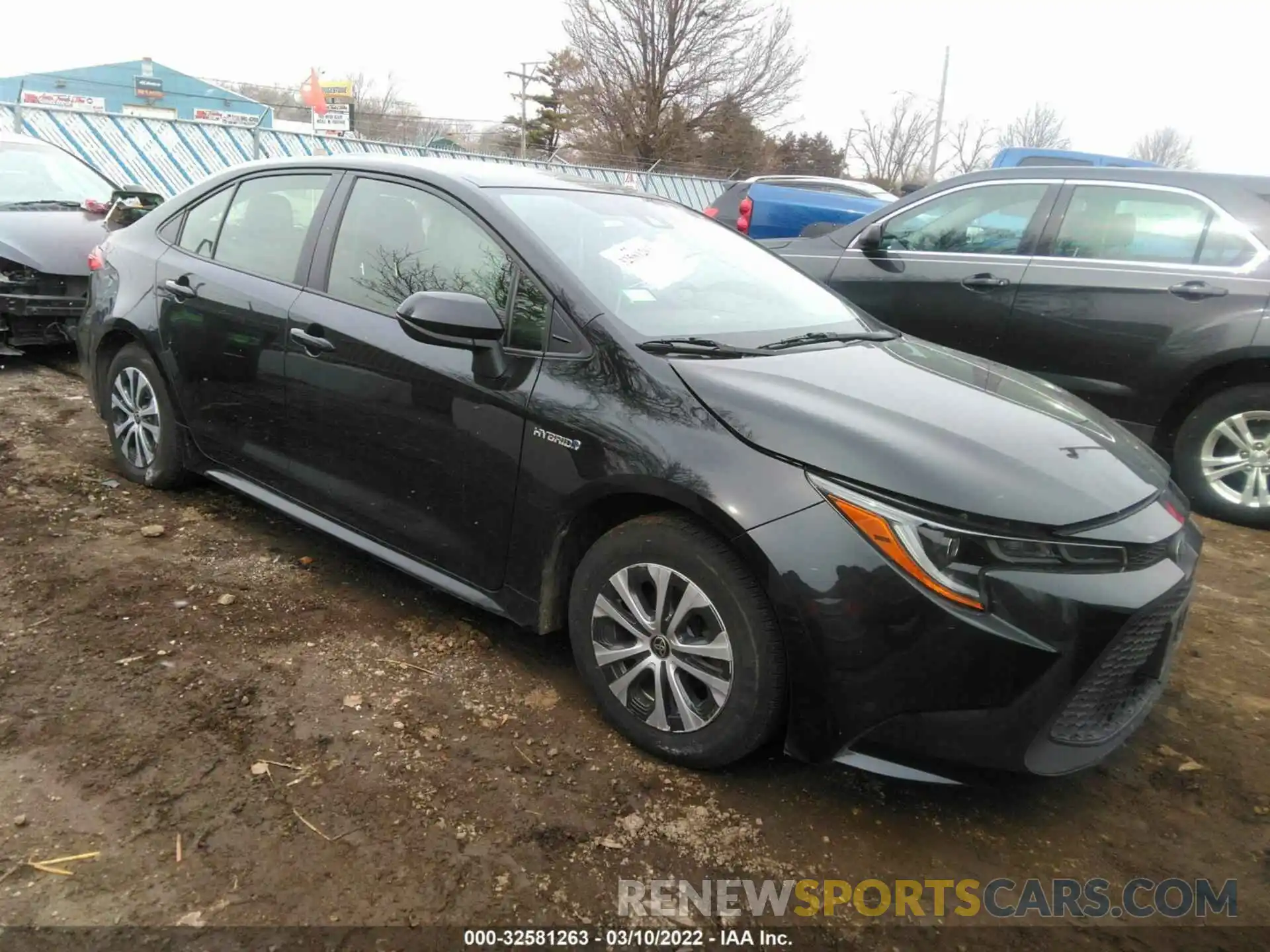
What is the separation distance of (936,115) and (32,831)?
1878 inches

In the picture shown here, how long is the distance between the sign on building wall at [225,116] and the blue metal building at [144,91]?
1.5 inches

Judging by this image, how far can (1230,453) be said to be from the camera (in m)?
4.55

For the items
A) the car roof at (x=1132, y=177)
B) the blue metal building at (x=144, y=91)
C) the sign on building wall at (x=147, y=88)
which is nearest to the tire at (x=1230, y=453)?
the car roof at (x=1132, y=177)

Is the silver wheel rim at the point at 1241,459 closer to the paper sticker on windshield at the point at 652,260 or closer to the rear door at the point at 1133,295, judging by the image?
the rear door at the point at 1133,295

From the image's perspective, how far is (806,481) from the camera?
2.19 m

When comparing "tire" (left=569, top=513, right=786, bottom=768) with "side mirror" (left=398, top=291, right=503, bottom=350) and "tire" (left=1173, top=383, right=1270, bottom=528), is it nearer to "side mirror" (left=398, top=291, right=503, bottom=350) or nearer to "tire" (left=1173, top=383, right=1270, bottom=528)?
"side mirror" (left=398, top=291, right=503, bottom=350)

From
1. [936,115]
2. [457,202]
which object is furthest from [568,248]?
[936,115]

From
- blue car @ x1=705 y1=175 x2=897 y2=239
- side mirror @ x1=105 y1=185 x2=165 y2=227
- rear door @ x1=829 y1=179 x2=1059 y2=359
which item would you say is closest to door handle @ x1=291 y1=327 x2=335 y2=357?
side mirror @ x1=105 y1=185 x2=165 y2=227

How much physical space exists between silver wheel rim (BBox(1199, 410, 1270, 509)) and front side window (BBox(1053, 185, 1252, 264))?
0.83 meters

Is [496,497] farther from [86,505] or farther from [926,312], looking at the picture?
[926,312]

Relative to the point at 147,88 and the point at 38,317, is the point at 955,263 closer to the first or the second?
the point at 38,317

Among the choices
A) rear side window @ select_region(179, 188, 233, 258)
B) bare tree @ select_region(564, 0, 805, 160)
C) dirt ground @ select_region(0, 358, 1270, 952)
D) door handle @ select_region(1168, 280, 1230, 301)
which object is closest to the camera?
dirt ground @ select_region(0, 358, 1270, 952)

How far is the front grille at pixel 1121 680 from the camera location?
2131 mm

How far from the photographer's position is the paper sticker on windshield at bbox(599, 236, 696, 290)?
9.66ft
